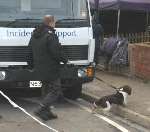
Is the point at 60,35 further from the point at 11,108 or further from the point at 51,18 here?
the point at 11,108

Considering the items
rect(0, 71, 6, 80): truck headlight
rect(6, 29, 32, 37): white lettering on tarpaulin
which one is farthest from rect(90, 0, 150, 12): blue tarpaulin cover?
rect(0, 71, 6, 80): truck headlight

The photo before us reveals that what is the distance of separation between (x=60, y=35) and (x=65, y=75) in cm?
79

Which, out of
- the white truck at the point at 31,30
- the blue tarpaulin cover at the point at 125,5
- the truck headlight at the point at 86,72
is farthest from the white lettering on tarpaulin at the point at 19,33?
the blue tarpaulin cover at the point at 125,5

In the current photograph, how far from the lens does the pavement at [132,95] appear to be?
32.3 ft

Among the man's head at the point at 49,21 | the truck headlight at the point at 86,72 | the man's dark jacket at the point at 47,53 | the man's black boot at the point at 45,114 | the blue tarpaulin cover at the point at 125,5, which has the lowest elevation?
the man's black boot at the point at 45,114

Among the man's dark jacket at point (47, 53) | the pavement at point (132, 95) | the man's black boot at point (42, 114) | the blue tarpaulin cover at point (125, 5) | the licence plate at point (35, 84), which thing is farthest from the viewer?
the blue tarpaulin cover at point (125, 5)

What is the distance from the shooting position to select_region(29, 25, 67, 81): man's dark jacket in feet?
31.1

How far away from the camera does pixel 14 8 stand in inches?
416

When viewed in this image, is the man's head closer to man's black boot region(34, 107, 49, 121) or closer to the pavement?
man's black boot region(34, 107, 49, 121)

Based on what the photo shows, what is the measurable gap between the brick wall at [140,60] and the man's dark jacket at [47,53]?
5.01m

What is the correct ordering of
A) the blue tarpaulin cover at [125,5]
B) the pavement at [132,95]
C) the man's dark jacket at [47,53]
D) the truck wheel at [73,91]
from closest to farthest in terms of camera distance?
the man's dark jacket at [47,53] → the pavement at [132,95] → the truck wheel at [73,91] → the blue tarpaulin cover at [125,5]

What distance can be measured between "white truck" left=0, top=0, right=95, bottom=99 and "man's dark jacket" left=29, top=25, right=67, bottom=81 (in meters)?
0.73

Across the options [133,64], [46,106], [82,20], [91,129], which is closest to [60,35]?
[82,20]

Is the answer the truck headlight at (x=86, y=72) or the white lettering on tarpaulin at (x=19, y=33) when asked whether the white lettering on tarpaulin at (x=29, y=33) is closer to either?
the white lettering on tarpaulin at (x=19, y=33)
